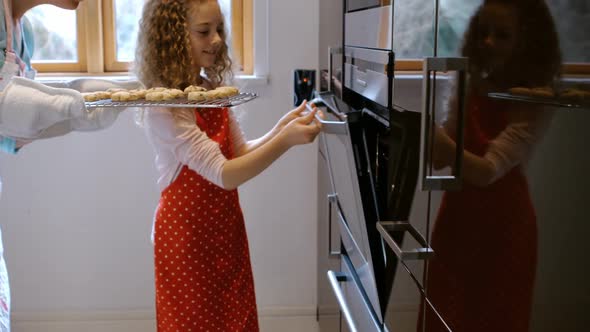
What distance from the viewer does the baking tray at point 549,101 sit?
49 centimetres

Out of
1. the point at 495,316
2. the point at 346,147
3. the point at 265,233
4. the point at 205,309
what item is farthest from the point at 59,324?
the point at 495,316

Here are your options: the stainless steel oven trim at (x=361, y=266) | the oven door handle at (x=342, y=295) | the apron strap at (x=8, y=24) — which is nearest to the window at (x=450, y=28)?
the stainless steel oven trim at (x=361, y=266)

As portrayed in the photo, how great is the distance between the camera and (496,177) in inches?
26.4

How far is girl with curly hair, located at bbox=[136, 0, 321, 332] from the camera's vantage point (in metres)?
1.56

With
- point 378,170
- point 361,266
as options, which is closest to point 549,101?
point 378,170

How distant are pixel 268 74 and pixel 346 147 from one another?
4.13 feet

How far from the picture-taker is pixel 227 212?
170 centimetres

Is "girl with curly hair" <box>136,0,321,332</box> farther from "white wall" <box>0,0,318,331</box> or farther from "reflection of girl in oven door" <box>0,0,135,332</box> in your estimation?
"white wall" <box>0,0,318,331</box>

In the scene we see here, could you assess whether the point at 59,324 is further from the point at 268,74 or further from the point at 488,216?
the point at 488,216

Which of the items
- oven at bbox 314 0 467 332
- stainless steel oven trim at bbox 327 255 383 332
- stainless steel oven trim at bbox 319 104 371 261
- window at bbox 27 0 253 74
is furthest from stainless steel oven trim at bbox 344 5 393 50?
window at bbox 27 0 253 74

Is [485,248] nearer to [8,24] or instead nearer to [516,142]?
[516,142]

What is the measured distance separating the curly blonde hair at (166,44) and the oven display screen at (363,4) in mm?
373

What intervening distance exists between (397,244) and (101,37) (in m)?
1.88

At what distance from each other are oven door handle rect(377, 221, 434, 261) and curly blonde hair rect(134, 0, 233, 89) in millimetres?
795
